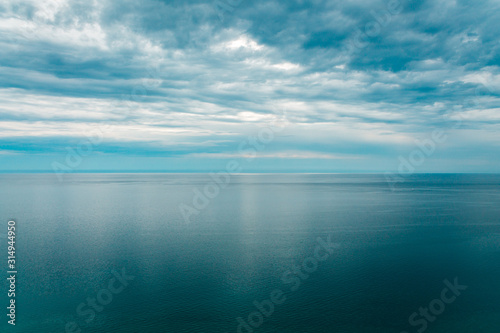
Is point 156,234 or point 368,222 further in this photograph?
point 368,222

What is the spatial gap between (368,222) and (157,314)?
47.1 meters

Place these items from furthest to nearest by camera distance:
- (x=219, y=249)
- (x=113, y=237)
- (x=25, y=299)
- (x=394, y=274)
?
(x=113, y=237)
(x=219, y=249)
(x=394, y=274)
(x=25, y=299)

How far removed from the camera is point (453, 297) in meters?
28.5

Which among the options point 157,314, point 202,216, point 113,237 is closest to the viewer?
point 157,314

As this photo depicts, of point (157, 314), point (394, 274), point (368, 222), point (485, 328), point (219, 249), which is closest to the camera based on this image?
point (485, 328)

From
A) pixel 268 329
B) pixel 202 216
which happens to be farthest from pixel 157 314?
pixel 202 216

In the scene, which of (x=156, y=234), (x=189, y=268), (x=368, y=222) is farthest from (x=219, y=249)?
(x=368, y=222)

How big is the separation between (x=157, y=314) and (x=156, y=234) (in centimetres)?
2659

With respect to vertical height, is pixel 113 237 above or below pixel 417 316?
above

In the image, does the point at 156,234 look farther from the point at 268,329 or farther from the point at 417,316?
the point at 417,316

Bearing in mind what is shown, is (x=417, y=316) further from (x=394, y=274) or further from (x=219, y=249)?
(x=219, y=249)

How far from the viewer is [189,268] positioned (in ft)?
114

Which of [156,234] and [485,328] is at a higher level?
[156,234]

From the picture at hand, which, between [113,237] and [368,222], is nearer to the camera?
[113,237]
